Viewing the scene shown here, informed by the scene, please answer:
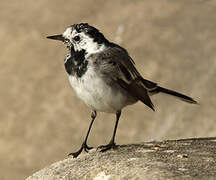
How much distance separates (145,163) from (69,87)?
6225mm

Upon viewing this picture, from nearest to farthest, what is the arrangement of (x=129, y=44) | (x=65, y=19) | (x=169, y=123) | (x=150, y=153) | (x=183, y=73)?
1. (x=150, y=153)
2. (x=169, y=123)
3. (x=183, y=73)
4. (x=129, y=44)
5. (x=65, y=19)

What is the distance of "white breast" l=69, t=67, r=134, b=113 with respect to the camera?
18.5ft

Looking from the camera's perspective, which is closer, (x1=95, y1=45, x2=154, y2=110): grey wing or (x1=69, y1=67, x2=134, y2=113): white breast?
Result: (x1=69, y1=67, x2=134, y2=113): white breast

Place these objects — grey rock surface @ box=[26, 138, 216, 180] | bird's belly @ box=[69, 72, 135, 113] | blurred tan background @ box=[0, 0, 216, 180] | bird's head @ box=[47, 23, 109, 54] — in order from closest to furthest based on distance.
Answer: grey rock surface @ box=[26, 138, 216, 180], bird's belly @ box=[69, 72, 135, 113], bird's head @ box=[47, 23, 109, 54], blurred tan background @ box=[0, 0, 216, 180]

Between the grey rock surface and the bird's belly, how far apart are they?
44cm

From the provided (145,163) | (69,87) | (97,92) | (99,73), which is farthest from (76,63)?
(69,87)

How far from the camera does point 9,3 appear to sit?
1262cm

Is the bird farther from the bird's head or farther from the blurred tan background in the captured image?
the blurred tan background

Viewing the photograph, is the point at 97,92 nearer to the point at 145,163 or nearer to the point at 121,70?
the point at 121,70

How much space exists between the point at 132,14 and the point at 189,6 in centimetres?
116

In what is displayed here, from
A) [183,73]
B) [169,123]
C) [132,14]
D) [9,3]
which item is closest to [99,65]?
[169,123]

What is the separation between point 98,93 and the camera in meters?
5.67

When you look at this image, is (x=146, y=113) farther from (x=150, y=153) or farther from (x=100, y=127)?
(x=150, y=153)

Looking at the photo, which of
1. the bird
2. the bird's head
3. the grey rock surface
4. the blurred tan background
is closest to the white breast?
the bird
